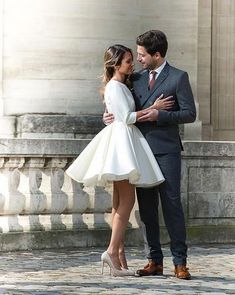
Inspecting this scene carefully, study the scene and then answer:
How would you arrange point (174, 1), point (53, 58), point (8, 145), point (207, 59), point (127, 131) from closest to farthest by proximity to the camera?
point (127, 131), point (8, 145), point (53, 58), point (174, 1), point (207, 59)

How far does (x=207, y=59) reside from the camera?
49.0 feet

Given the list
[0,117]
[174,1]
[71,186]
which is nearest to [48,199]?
[71,186]

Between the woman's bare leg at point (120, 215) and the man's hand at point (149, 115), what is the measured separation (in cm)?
52

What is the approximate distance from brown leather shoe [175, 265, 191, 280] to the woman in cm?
39

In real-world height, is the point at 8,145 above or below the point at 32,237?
above

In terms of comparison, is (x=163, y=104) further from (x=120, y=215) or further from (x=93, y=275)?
(x=93, y=275)

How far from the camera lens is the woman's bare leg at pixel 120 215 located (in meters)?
10.2

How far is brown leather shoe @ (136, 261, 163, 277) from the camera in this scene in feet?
33.4

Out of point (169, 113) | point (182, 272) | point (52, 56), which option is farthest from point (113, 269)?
point (52, 56)

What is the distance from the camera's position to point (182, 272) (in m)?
10.0

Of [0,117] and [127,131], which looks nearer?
[127,131]

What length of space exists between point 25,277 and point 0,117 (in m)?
3.20

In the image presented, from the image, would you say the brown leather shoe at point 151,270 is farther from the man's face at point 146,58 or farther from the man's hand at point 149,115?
the man's face at point 146,58

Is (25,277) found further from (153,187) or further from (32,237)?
(32,237)
